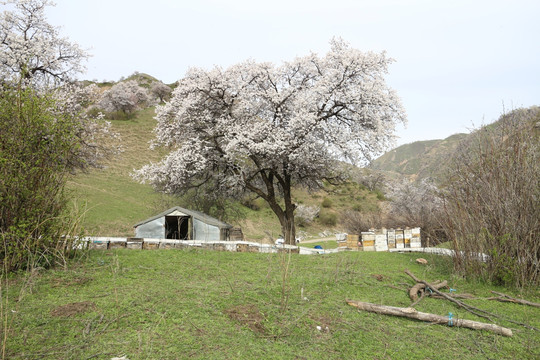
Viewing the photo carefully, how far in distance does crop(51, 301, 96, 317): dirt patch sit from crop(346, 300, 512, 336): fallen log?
3.78m

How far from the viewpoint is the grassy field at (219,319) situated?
12.9ft

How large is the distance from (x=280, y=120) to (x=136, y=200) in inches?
617

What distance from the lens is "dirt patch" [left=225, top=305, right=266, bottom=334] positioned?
458 cm

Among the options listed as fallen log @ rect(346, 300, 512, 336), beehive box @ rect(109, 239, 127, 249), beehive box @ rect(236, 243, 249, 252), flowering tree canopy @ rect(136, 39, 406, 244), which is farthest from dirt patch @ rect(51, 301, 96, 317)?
flowering tree canopy @ rect(136, 39, 406, 244)

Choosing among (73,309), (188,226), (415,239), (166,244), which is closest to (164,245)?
(166,244)

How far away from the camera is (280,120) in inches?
598

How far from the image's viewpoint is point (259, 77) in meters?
15.4

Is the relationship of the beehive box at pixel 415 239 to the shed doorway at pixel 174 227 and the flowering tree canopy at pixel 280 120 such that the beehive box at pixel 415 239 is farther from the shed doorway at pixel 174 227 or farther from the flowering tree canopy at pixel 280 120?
the shed doorway at pixel 174 227

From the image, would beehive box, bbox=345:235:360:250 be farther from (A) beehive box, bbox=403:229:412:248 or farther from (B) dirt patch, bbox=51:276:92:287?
(B) dirt patch, bbox=51:276:92:287

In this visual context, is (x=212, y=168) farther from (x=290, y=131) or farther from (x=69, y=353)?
(x=69, y=353)

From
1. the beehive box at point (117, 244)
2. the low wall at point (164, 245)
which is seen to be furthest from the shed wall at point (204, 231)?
the beehive box at point (117, 244)

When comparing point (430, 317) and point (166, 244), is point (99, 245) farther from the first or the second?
point (430, 317)

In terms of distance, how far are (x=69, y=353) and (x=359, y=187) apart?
5298 cm

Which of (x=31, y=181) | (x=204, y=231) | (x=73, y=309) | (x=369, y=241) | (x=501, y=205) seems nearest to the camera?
(x=73, y=309)
